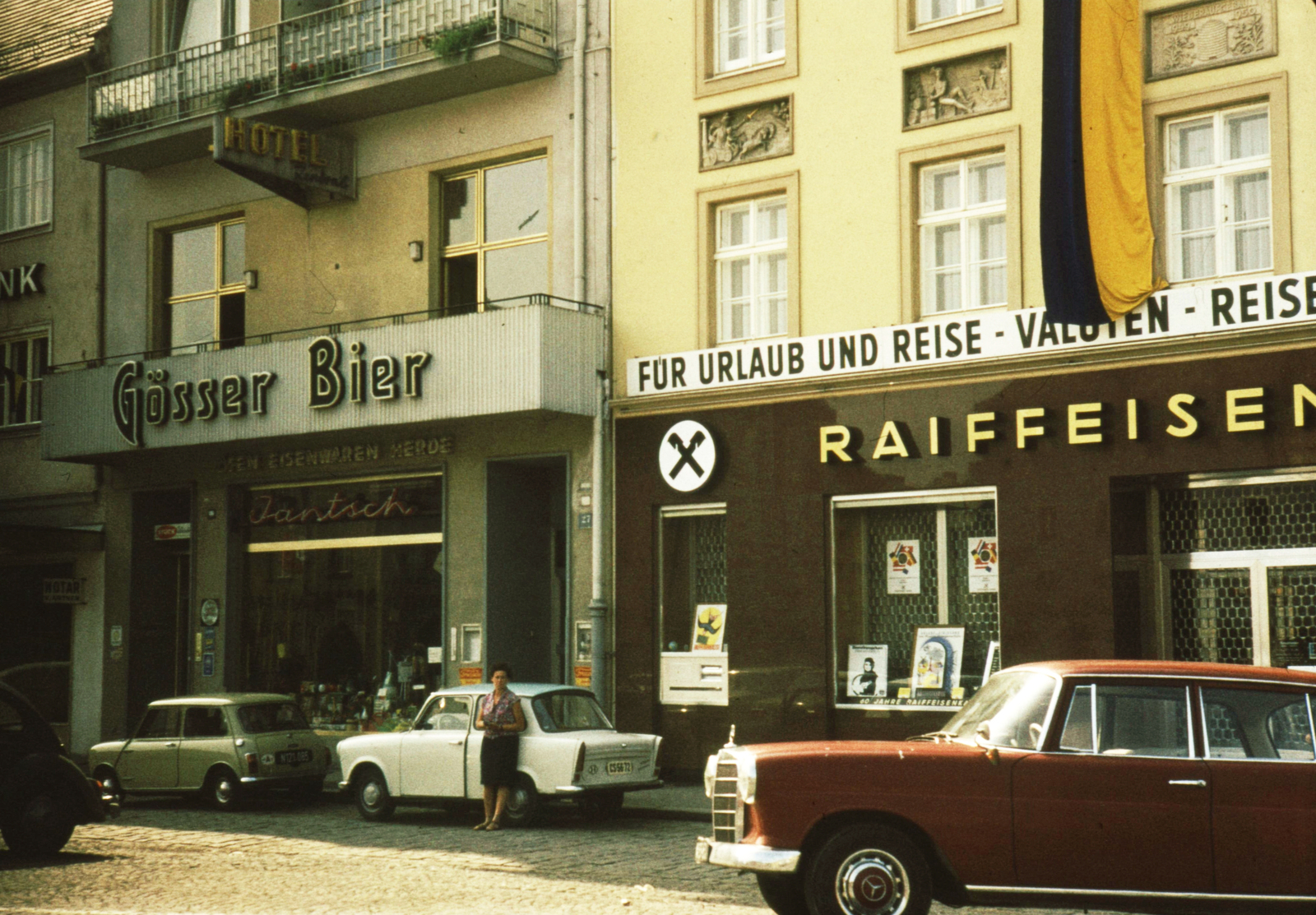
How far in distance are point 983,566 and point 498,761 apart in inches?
225

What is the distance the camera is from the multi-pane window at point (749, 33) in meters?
19.5

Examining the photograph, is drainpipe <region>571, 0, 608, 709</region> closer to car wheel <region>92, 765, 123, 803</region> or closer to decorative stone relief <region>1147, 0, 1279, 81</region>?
car wheel <region>92, 765, 123, 803</region>

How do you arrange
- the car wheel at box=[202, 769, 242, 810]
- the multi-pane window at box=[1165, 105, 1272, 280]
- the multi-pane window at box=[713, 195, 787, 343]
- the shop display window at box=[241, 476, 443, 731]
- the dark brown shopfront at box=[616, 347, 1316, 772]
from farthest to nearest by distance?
the shop display window at box=[241, 476, 443, 731] → the multi-pane window at box=[713, 195, 787, 343] → the car wheel at box=[202, 769, 242, 810] → the multi-pane window at box=[1165, 105, 1272, 280] → the dark brown shopfront at box=[616, 347, 1316, 772]

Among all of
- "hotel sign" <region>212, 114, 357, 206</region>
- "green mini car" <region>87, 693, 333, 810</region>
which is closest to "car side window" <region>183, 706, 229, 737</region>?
"green mini car" <region>87, 693, 333, 810</region>

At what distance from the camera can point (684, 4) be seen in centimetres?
2002

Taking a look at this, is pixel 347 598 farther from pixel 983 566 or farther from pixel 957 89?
pixel 957 89

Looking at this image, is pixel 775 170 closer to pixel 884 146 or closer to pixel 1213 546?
pixel 884 146

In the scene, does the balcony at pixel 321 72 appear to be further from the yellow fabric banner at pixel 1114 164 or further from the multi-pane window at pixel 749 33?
the yellow fabric banner at pixel 1114 164

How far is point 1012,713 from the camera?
9.30m

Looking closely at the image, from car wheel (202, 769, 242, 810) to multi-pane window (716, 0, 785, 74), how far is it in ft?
32.8

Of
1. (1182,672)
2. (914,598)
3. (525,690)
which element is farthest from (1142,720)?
(914,598)

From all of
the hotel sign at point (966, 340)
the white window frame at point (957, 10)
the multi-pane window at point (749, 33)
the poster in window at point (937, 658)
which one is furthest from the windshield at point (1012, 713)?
the multi-pane window at point (749, 33)

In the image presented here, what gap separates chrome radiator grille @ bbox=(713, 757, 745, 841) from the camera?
9508mm

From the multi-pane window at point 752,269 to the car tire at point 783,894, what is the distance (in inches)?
422
